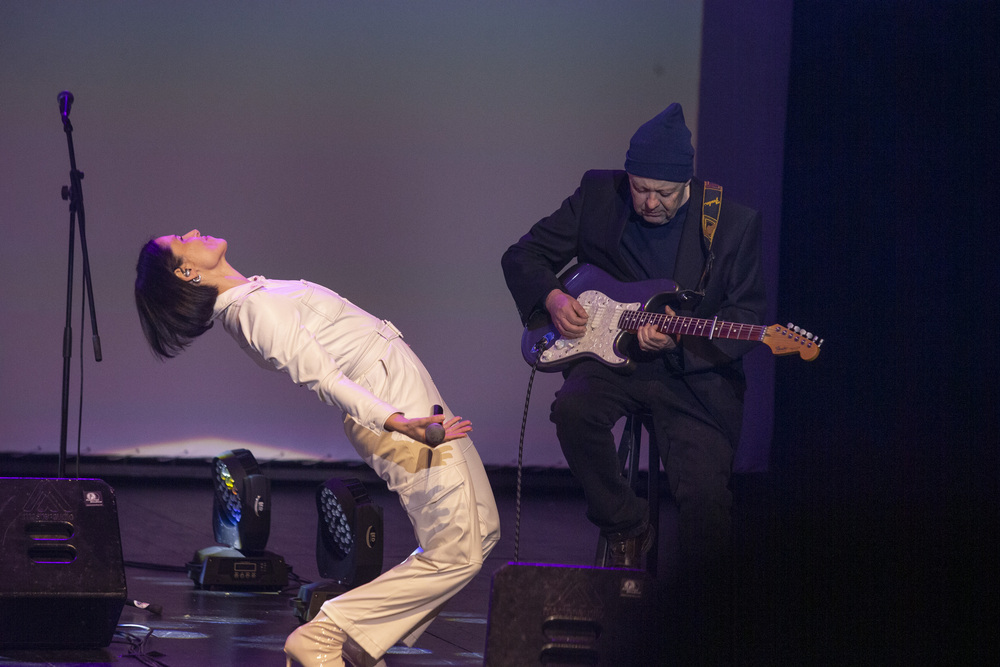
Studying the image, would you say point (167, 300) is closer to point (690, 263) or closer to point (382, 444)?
point (382, 444)

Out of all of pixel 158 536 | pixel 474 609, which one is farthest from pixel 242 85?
pixel 474 609

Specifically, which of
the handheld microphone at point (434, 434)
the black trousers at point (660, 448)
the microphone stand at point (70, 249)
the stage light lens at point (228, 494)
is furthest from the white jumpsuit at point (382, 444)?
the microphone stand at point (70, 249)

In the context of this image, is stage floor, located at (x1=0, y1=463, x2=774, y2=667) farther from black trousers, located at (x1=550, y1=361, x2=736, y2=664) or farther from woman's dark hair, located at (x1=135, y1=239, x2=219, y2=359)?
woman's dark hair, located at (x1=135, y1=239, x2=219, y2=359)

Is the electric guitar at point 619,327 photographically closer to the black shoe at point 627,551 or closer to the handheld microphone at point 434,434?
the black shoe at point 627,551

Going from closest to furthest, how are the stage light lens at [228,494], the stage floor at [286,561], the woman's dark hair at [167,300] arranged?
the woman's dark hair at [167,300], the stage floor at [286,561], the stage light lens at [228,494]

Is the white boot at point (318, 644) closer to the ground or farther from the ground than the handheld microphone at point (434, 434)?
closer to the ground

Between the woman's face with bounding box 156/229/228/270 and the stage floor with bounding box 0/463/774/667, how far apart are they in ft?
3.80

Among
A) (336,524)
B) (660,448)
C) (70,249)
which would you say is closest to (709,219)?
(660,448)

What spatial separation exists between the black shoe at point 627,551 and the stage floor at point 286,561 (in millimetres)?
185

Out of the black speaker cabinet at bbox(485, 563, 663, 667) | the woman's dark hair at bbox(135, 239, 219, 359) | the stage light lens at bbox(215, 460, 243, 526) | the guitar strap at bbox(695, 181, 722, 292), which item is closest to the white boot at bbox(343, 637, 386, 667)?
the black speaker cabinet at bbox(485, 563, 663, 667)

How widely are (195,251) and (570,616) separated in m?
1.45

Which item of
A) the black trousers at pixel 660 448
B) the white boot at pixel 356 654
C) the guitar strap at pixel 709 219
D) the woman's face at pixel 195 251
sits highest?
the guitar strap at pixel 709 219

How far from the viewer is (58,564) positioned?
299 cm

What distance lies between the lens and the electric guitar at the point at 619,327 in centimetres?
324
